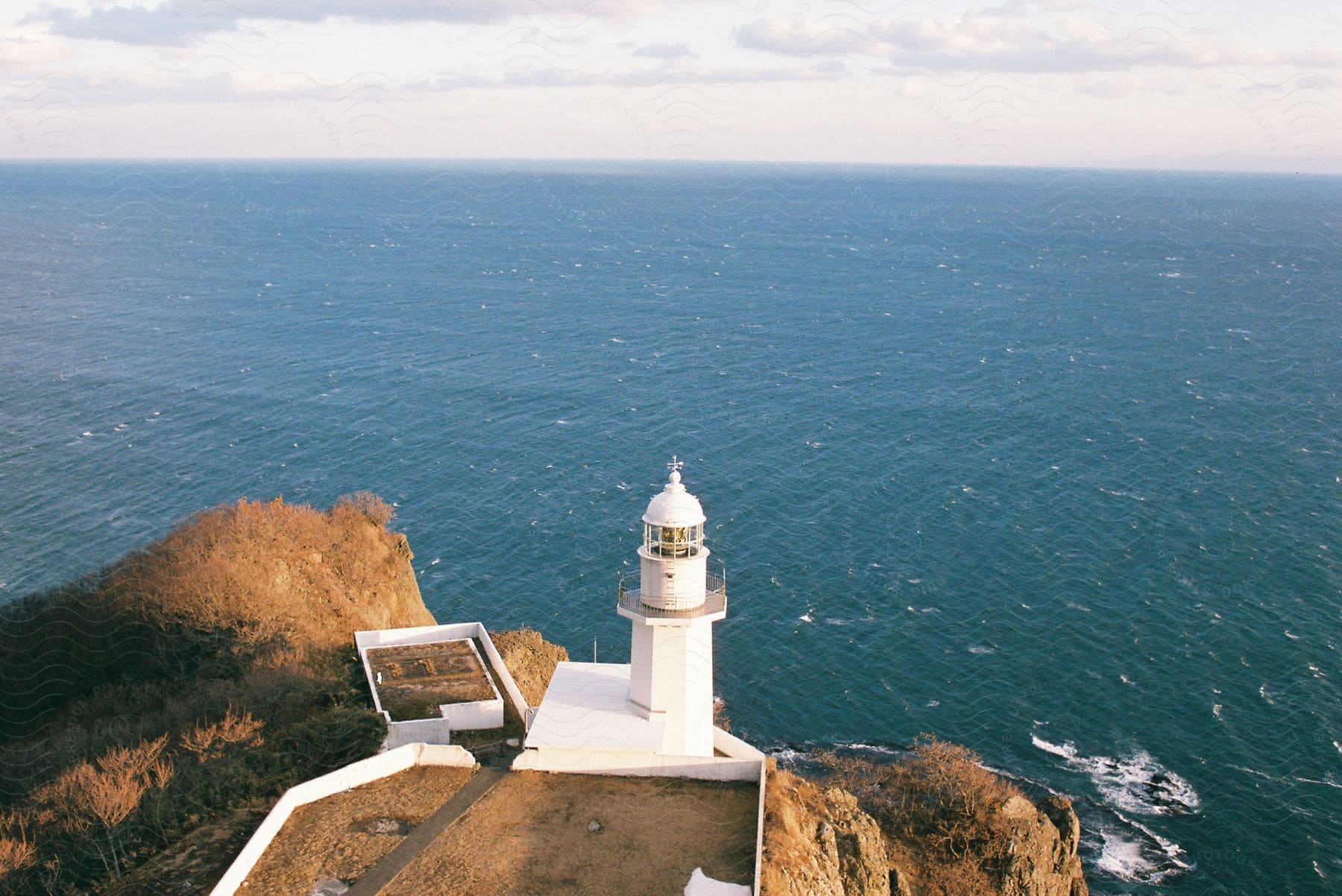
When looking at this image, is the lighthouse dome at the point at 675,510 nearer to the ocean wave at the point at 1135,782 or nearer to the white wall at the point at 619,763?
the white wall at the point at 619,763

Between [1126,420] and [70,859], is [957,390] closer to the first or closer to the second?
[1126,420]

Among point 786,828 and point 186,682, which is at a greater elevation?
point 786,828

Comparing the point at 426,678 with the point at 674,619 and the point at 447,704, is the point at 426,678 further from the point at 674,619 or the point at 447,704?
the point at 674,619

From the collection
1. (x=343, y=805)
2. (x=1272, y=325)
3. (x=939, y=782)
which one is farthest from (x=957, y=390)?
(x=343, y=805)

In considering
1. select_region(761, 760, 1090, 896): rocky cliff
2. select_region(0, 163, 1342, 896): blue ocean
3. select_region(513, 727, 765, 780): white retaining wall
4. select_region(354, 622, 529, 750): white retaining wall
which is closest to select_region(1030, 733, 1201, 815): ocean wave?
select_region(0, 163, 1342, 896): blue ocean

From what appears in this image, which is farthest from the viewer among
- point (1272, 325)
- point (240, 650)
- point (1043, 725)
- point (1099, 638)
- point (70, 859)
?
point (1272, 325)

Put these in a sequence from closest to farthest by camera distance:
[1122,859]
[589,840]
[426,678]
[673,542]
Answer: [589,840], [673,542], [426,678], [1122,859]

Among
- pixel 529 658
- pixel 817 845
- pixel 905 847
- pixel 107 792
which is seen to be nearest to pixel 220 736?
pixel 107 792
